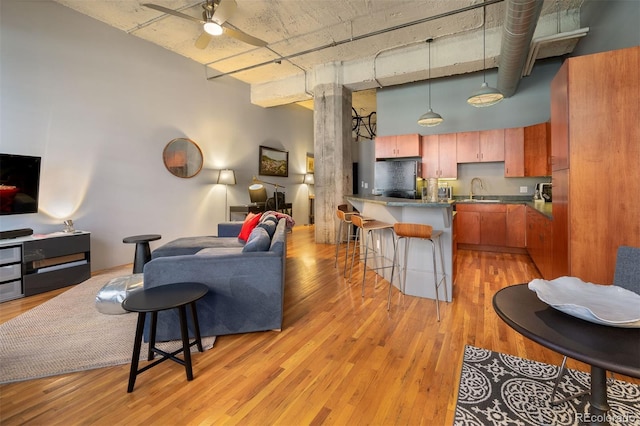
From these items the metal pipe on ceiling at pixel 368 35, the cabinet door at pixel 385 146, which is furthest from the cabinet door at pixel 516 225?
the metal pipe on ceiling at pixel 368 35

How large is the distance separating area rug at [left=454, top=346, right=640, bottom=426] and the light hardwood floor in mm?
91

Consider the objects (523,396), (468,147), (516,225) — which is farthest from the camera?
(468,147)

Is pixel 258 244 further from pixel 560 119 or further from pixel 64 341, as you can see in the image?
pixel 560 119

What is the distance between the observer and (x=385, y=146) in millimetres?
6512

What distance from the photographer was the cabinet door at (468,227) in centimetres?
551

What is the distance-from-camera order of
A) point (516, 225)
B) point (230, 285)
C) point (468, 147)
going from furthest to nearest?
point (468, 147) → point (516, 225) → point (230, 285)

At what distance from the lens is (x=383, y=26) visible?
4.66 meters

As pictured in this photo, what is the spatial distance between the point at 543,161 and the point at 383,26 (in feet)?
11.8

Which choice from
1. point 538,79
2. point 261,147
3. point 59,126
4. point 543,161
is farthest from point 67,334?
point 538,79

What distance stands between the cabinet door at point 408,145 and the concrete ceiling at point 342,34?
113cm

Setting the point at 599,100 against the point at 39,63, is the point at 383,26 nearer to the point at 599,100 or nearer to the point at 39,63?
the point at 599,100

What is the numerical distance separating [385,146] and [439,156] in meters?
1.16

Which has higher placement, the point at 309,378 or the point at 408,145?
the point at 408,145

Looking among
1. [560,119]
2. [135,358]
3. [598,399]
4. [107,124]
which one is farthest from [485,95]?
[107,124]
